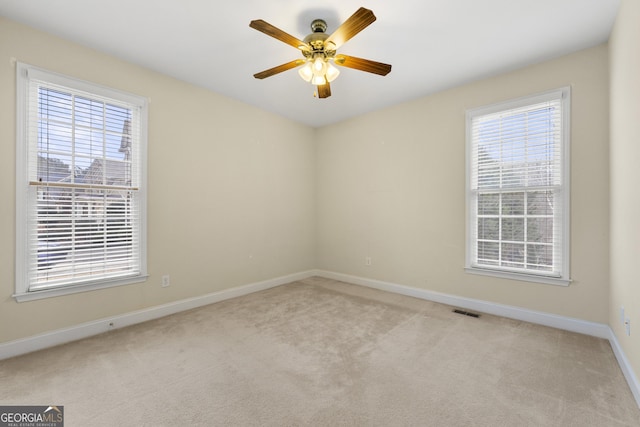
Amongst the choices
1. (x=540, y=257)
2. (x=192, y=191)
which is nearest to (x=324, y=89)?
(x=192, y=191)

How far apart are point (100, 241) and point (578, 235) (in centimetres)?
472

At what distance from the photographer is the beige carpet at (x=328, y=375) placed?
5.35 feet

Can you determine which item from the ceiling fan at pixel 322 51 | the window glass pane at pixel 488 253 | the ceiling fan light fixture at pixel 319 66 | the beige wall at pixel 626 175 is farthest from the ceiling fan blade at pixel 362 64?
the window glass pane at pixel 488 253

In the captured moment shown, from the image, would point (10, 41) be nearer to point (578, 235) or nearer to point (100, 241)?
point (100, 241)

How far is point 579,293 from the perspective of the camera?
2717 mm

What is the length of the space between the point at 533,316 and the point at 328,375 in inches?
94.2

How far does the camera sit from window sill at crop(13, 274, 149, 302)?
7.66ft

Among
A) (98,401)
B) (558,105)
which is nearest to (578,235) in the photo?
(558,105)

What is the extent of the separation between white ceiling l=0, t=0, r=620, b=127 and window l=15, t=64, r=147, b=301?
52 cm

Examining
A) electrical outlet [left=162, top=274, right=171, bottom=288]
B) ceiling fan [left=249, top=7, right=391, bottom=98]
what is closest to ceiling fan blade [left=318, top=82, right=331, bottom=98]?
ceiling fan [left=249, top=7, right=391, bottom=98]

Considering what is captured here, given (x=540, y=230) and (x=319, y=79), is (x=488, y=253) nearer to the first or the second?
(x=540, y=230)

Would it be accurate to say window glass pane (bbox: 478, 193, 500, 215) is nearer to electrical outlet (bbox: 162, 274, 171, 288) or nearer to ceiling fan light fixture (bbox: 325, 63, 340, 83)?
ceiling fan light fixture (bbox: 325, 63, 340, 83)

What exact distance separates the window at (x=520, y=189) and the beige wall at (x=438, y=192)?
93mm

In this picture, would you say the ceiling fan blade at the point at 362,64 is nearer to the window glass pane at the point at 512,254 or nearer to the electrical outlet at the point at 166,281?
the window glass pane at the point at 512,254
